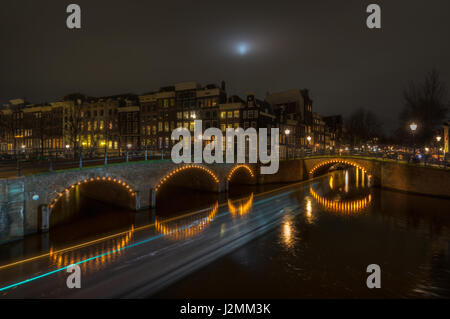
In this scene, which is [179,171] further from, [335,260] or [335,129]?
[335,129]

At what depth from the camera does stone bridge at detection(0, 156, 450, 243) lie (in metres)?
15.5

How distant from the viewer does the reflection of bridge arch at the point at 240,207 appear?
23.2 meters

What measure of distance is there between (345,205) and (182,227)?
18.1m

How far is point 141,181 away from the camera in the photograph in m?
23.8

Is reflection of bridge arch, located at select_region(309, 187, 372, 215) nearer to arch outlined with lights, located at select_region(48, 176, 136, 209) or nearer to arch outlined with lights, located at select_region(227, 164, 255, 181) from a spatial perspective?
arch outlined with lights, located at select_region(227, 164, 255, 181)

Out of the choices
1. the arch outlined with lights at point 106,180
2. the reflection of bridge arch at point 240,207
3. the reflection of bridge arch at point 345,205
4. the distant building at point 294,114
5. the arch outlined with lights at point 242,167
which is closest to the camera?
the arch outlined with lights at point 106,180

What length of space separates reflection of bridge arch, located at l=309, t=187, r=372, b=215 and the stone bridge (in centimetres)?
606

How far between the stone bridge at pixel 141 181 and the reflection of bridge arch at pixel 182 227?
16.8 feet

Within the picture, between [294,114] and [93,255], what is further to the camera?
[294,114]

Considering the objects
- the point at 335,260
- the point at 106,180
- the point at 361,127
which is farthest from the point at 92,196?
the point at 361,127

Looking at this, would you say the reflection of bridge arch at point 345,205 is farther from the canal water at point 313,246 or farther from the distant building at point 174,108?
the distant building at point 174,108

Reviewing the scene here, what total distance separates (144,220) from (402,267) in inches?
671

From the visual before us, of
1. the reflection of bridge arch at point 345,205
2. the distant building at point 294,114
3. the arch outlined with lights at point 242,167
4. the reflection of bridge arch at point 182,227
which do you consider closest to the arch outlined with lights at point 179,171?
the arch outlined with lights at point 242,167
